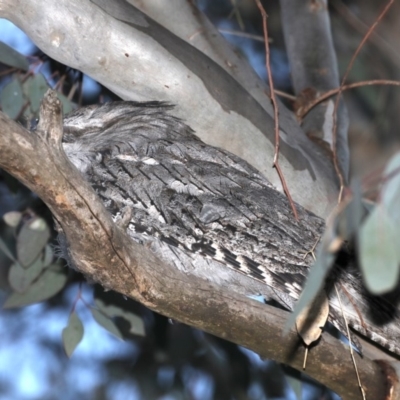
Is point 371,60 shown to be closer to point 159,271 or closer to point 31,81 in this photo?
point 31,81

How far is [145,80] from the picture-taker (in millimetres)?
2686

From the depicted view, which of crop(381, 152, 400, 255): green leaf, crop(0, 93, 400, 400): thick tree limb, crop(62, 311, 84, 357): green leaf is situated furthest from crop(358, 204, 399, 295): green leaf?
crop(62, 311, 84, 357): green leaf

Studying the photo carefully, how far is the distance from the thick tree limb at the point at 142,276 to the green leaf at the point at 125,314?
2.72 feet

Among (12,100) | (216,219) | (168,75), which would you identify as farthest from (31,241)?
(216,219)

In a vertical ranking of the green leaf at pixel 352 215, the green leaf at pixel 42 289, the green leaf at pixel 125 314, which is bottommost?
the green leaf at pixel 42 289

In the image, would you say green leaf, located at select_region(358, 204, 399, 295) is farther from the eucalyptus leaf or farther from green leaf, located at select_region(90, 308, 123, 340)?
the eucalyptus leaf

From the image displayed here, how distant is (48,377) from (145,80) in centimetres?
282

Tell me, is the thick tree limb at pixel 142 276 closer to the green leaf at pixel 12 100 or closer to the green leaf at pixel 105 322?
the green leaf at pixel 105 322

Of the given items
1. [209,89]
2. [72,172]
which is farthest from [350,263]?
[72,172]

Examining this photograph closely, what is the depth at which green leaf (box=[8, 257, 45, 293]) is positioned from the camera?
3.35m

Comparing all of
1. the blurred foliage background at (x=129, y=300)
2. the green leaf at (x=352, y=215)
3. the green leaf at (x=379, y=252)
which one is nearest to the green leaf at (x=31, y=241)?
the blurred foliage background at (x=129, y=300)

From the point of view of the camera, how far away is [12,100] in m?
3.20

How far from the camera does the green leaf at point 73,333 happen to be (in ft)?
10.1

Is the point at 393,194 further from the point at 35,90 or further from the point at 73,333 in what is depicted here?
the point at 35,90
